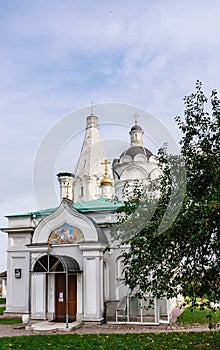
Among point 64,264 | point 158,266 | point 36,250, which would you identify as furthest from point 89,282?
point 158,266

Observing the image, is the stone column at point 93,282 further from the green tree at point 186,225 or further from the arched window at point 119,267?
the green tree at point 186,225

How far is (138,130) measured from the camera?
36.5m

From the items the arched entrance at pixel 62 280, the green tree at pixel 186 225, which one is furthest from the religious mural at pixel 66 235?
the green tree at pixel 186 225

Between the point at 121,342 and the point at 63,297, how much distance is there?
649 centimetres

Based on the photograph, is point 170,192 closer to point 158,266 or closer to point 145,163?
point 158,266

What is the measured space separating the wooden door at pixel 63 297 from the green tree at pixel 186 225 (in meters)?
8.68

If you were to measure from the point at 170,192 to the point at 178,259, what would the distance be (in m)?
1.35

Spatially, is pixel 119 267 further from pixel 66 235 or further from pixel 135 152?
pixel 135 152

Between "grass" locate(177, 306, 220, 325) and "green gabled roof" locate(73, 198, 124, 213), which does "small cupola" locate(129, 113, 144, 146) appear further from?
"grass" locate(177, 306, 220, 325)

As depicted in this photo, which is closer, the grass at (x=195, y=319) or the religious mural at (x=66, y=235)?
the grass at (x=195, y=319)

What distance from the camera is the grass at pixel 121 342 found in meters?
10.1

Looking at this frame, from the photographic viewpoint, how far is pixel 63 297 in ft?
55.6

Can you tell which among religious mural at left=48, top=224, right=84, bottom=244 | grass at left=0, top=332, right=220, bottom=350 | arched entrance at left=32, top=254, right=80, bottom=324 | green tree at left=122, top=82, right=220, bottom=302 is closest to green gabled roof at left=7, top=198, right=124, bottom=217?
religious mural at left=48, top=224, right=84, bottom=244

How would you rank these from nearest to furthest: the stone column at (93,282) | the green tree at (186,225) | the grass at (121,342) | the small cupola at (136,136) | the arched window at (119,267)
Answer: the green tree at (186,225) → the grass at (121,342) → the stone column at (93,282) → the arched window at (119,267) → the small cupola at (136,136)
